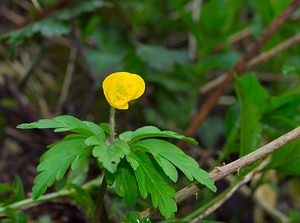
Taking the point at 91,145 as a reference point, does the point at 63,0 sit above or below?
above

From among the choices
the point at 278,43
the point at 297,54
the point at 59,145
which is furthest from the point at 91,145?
the point at 297,54

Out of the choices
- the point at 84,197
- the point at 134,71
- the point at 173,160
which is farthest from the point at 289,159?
the point at 134,71

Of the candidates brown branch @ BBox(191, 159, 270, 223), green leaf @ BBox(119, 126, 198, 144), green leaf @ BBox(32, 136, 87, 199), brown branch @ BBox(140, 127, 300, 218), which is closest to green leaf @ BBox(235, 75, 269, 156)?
brown branch @ BBox(191, 159, 270, 223)

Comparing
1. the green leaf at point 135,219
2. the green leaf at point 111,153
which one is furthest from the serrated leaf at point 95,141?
the green leaf at point 135,219

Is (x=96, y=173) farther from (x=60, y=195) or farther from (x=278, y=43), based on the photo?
(x=278, y=43)

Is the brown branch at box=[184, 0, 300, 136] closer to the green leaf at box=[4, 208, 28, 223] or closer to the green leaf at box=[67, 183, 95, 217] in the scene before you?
the green leaf at box=[67, 183, 95, 217]

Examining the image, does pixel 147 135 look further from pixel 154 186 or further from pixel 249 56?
pixel 249 56
